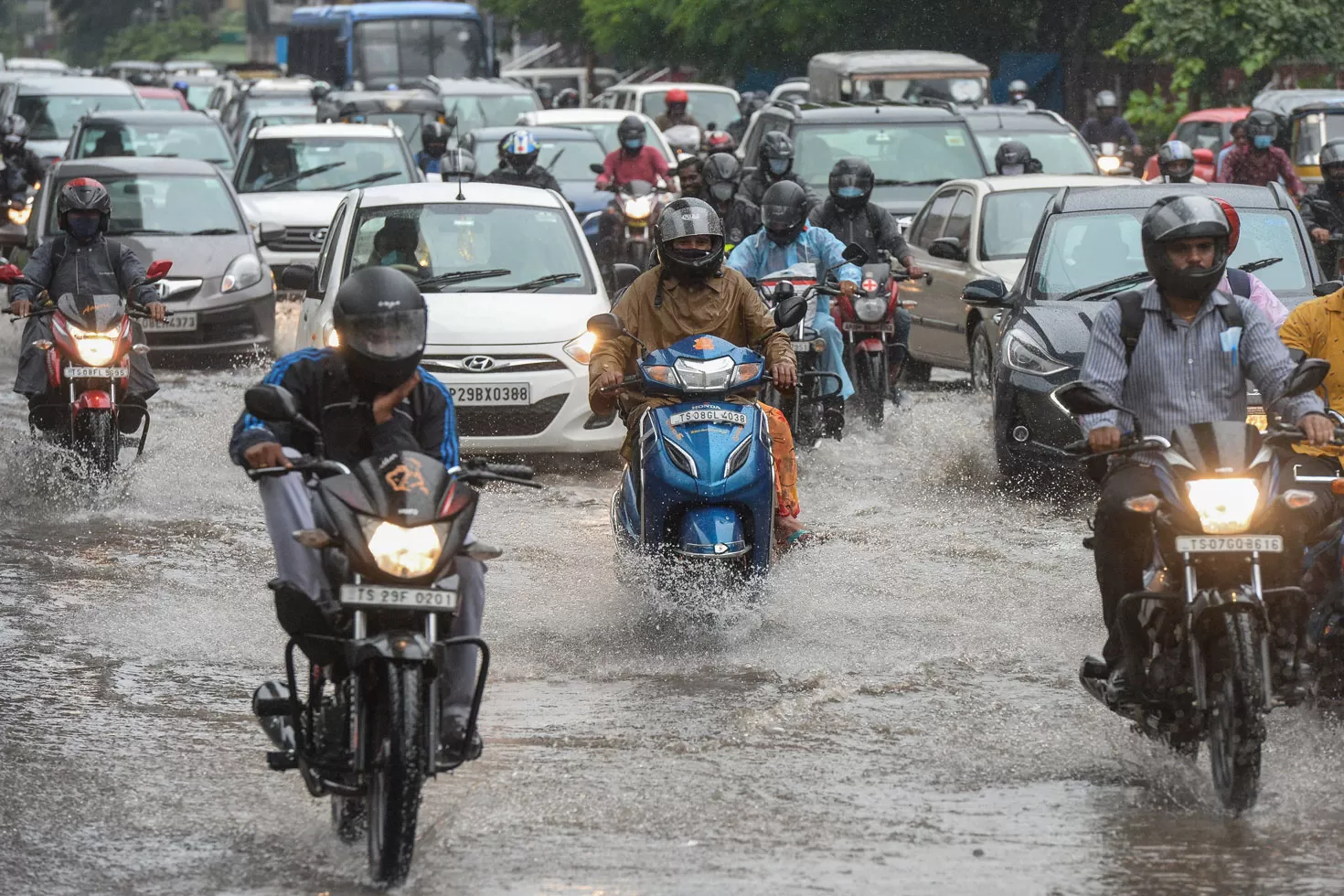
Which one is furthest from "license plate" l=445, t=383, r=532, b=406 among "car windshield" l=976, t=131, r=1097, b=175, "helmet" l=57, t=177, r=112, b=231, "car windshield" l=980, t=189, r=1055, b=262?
"car windshield" l=976, t=131, r=1097, b=175

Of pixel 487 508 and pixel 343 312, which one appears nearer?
pixel 343 312

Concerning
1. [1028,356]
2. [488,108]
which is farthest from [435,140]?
[1028,356]

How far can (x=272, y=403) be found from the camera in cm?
550

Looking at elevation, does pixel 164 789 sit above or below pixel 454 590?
below

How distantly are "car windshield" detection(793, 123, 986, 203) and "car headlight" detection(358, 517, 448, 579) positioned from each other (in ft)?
47.7

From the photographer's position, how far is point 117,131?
2450 cm

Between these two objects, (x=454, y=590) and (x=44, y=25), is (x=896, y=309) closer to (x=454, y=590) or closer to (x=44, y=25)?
(x=454, y=590)

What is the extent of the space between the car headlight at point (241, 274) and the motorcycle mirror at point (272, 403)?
1263 centimetres

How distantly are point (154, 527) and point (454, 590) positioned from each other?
620 cm

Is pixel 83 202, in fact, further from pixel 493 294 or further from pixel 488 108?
pixel 488 108

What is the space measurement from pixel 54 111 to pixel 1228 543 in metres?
28.1

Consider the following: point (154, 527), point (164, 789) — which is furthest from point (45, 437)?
point (164, 789)

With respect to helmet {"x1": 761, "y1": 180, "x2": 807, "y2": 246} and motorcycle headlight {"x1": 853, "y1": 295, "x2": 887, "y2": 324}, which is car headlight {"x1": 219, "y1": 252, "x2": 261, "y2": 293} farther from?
helmet {"x1": 761, "y1": 180, "x2": 807, "y2": 246}

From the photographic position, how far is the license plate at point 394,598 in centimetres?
537
